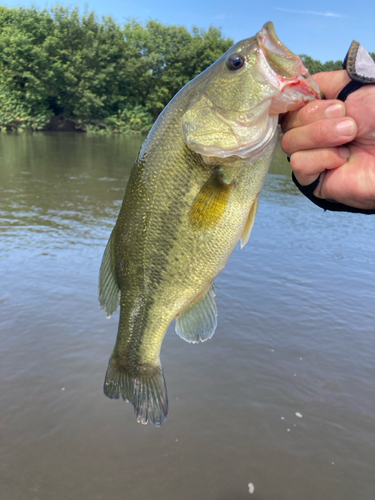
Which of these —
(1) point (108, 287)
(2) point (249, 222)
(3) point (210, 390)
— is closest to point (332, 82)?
(2) point (249, 222)

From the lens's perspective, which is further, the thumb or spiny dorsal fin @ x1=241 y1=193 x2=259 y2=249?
spiny dorsal fin @ x1=241 y1=193 x2=259 y2=249

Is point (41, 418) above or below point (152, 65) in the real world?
below

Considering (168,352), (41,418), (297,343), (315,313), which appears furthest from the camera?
(315,313)

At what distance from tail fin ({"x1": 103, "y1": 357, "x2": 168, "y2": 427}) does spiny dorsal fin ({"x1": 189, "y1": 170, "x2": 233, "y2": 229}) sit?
985 mm

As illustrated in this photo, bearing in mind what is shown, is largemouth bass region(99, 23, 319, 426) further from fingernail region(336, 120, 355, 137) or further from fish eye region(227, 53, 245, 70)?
fingernail region(336, 120, 355, 137)

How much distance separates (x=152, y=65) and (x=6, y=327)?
42.3 m

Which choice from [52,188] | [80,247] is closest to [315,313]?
[80,247]

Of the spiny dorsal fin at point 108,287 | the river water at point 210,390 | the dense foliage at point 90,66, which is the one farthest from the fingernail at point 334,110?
the dense foliage at point 90,66

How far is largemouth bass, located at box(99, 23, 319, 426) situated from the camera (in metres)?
1.76

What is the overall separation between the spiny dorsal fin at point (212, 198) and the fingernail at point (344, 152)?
21.1 inches

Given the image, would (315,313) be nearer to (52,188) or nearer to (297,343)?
(297,343)

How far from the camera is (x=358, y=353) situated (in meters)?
4.50

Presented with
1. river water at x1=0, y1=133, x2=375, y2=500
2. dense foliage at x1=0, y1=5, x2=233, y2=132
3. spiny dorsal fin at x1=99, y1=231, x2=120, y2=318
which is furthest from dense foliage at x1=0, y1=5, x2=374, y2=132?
spiny dorsal fin at x1=99, y1=231, x2=120, y2=318

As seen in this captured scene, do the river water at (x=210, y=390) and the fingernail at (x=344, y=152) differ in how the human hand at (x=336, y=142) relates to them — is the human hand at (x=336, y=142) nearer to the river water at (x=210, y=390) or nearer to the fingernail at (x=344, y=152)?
the fingernail at (x=344, y=152)
